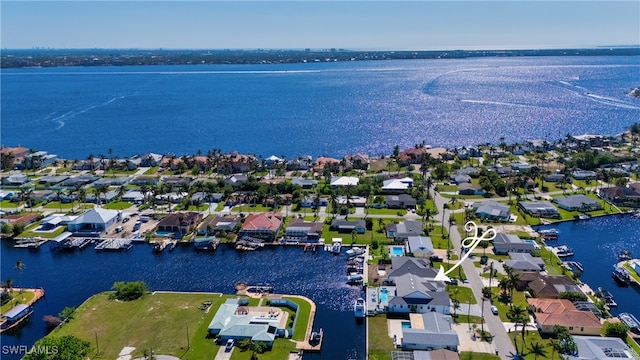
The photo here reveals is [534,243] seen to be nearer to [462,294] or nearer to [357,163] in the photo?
[462,294]

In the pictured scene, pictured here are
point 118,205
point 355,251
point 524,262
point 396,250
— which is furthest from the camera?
point 118,205

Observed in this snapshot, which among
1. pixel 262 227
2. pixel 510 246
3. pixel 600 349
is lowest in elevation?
pixel 600 349

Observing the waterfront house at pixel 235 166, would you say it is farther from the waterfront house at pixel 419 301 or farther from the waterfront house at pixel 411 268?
the waterfront house at pixel 419 301

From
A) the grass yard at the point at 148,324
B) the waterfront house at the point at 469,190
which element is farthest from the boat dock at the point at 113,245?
the waterfront house at the point at 469,190

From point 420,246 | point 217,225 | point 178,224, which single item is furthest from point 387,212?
point 178,224

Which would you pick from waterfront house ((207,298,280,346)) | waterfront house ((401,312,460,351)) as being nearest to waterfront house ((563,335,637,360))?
waterfront house ((401,312,460,351))
